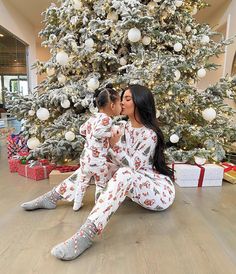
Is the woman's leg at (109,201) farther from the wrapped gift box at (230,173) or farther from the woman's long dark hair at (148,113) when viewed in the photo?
the wrapped gift box at (230,173)

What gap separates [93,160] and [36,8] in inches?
173

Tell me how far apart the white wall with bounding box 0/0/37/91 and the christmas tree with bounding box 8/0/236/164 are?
210 centimetres

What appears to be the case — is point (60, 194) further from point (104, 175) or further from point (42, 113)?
point (42, 113)

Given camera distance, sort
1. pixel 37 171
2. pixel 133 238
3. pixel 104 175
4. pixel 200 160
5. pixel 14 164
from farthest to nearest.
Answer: pixel 14 164, pixel 37 171, pixel 200 160, pixel 104 175, pixel 133 238

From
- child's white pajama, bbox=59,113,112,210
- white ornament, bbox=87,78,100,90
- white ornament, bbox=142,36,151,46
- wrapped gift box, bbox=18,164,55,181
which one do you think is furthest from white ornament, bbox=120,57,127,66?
wrapped gift box, bbox=18,164,55,181

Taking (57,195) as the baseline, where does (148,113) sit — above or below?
above

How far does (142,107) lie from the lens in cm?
162

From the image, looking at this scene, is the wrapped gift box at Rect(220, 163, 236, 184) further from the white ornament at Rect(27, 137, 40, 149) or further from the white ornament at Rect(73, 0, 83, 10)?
the white ornament at Rect(73, 0, 83, 10)

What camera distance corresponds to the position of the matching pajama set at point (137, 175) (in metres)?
1.43

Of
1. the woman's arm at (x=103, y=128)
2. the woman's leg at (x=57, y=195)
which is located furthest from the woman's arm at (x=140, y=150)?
the woman's leg at (x=57, y=195)

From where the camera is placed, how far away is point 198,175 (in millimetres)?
2359

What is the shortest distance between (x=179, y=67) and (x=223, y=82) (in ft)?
1.96

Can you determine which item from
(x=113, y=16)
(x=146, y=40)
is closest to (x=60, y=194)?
(x=146, y=40)

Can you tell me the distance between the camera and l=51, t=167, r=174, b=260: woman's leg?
4.18ft
